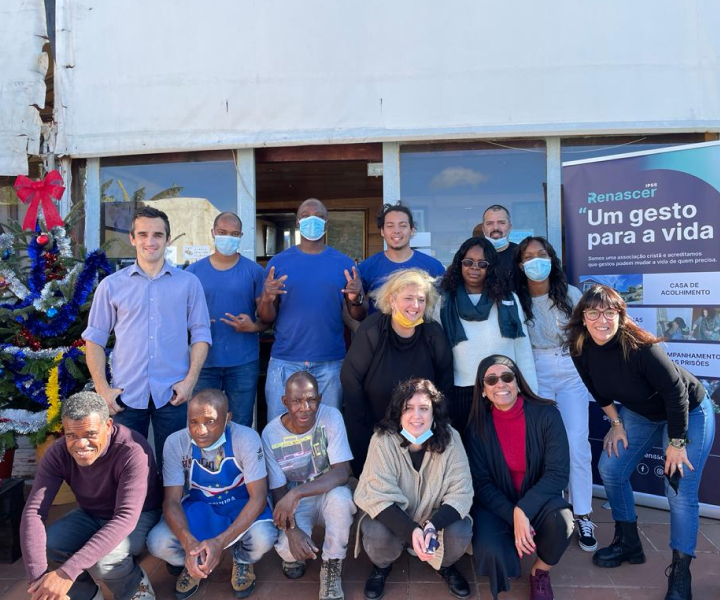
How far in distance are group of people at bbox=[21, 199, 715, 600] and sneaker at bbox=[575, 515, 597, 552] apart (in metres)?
0.01

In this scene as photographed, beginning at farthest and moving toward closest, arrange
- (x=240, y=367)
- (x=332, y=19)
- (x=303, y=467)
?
(x=332, y=19) < (x=240, y=367) < (x=303, y=467)

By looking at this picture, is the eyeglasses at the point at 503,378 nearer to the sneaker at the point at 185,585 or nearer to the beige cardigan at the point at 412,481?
the beige cardigan at the point at 412,481

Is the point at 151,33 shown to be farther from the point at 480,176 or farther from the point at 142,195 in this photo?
the point at 480,176

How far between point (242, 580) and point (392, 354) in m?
1.48

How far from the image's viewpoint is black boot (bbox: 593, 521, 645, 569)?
3.10 m

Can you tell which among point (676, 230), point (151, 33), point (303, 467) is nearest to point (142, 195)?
point (151, 33)

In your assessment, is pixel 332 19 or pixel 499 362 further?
pixel 332 19

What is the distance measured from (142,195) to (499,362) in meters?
3.97

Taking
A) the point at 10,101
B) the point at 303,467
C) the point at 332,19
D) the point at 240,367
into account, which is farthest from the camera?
the point at 10,101

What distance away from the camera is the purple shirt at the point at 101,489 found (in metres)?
2.50

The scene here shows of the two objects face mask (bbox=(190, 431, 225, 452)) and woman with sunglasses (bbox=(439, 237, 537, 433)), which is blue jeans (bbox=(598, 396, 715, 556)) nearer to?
woman with sunglasses (bbox=(439, 237, 537, 433))

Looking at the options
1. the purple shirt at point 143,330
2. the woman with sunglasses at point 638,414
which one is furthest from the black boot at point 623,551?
the purple shirt at point 143,330

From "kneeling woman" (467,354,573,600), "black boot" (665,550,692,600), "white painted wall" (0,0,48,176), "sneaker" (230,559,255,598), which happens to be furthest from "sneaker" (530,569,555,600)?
"white painted wall" (0,0,48,176)

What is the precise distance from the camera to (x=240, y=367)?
380 centimetres
